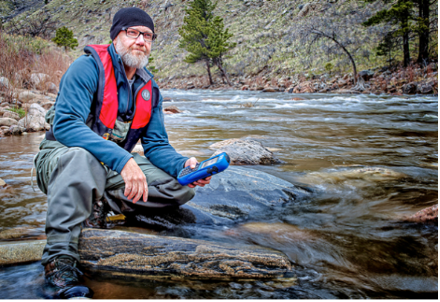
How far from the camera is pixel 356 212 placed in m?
3.03

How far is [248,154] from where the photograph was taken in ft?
15.7

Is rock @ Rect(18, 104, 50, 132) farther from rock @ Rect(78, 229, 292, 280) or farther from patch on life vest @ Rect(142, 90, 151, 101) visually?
rock @ Rect(78, 229, 292, 280)

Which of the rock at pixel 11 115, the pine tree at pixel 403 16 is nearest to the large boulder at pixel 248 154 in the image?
the rock at pixel 11 115

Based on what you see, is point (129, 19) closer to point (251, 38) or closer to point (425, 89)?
point (425, 89)

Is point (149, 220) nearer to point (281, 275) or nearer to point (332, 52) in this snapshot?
point (281, 275)

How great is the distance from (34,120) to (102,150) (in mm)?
6523

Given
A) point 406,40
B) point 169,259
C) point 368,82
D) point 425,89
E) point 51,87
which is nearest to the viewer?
point 169,259

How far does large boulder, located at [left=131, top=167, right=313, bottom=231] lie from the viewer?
2586 mm

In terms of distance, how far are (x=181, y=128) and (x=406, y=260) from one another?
727cm

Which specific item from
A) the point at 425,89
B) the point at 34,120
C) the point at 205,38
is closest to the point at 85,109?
the point at 34,120

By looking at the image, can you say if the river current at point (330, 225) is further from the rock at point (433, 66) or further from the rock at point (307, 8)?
the rock at point (307, 8)

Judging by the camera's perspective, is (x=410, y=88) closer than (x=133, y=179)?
No

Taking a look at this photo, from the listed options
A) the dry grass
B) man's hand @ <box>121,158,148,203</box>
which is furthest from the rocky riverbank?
man's hand @ <box>121,158,148,203</box>

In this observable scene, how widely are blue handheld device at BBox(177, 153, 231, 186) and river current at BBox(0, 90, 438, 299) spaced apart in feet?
1.61
